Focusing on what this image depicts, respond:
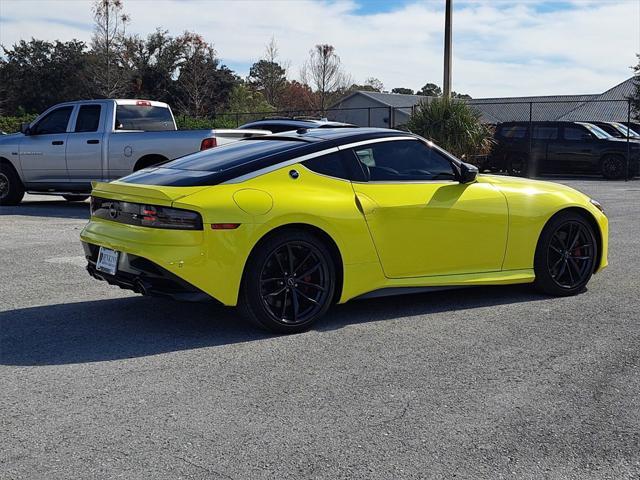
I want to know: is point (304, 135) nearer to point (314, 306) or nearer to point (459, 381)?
point (314, 306)

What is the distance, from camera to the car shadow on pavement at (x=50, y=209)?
1298 centimetres

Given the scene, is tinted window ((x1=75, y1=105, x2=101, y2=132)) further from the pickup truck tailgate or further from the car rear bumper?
the car rear bumper

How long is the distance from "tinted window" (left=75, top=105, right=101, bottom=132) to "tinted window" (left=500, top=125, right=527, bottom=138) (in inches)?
604

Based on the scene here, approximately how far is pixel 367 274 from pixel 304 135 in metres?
1.30

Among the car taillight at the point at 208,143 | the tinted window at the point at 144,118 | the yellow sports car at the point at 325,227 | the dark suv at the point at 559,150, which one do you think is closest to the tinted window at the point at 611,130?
the dark suv at the point at 559,150

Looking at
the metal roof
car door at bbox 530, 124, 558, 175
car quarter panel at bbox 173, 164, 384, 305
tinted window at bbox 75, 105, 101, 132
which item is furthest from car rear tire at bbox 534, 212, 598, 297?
the metal roof

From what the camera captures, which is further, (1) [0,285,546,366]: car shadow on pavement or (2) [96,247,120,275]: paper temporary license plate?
(2) [96,247,120,275]: paper temporary license plate

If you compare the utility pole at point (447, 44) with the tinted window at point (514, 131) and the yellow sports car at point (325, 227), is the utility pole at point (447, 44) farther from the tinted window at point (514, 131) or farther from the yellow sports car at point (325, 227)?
the yellow sports car at point (325, 227)

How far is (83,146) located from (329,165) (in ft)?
28.4

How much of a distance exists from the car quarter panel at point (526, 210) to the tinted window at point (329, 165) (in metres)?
1.37

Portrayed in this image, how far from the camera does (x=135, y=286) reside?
5406mm

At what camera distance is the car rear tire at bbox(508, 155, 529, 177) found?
988 inches

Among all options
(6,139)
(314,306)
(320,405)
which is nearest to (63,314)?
(314,306)

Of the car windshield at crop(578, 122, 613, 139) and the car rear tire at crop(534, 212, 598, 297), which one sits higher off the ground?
the car windshield at crop(578, 122, 613, 139)
